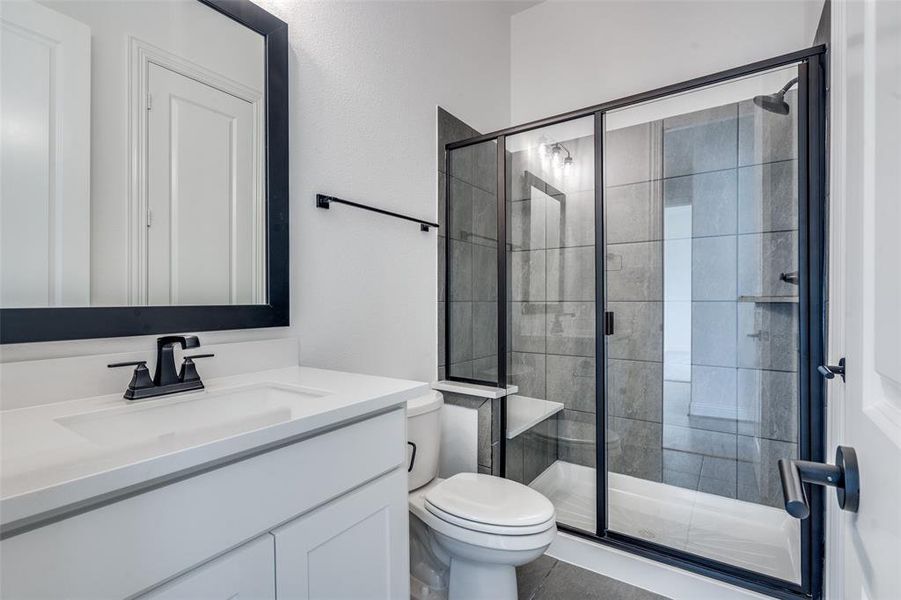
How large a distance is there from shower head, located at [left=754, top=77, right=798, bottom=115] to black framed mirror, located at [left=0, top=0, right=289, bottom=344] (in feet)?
5.61

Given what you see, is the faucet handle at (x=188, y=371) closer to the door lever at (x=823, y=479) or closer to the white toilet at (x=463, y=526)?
the white toilet at (x=463, y=526)

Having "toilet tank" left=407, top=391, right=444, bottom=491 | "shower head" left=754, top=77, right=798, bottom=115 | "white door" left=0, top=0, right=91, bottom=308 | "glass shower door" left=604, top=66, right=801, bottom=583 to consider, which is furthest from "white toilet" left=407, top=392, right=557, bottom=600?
"shower head" left=754, top=77, right=798, bottom=115

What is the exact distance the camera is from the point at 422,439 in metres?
1.58

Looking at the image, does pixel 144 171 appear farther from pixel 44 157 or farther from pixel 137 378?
pixel 137 378

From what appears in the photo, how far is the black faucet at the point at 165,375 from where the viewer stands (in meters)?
1.00

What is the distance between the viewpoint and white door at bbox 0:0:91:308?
0.87m

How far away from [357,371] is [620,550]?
129cm

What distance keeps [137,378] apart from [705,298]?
200 cm

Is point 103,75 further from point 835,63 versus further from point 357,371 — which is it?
point 835,63

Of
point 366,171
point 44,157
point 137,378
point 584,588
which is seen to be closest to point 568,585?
point 584,588

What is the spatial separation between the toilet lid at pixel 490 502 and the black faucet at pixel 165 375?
85 cm

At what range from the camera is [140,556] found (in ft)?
2.00

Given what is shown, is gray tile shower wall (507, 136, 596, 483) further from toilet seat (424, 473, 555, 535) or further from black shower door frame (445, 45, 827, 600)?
black shower door frame (445, 45, 827, 600)

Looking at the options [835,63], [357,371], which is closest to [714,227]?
[835,63]
